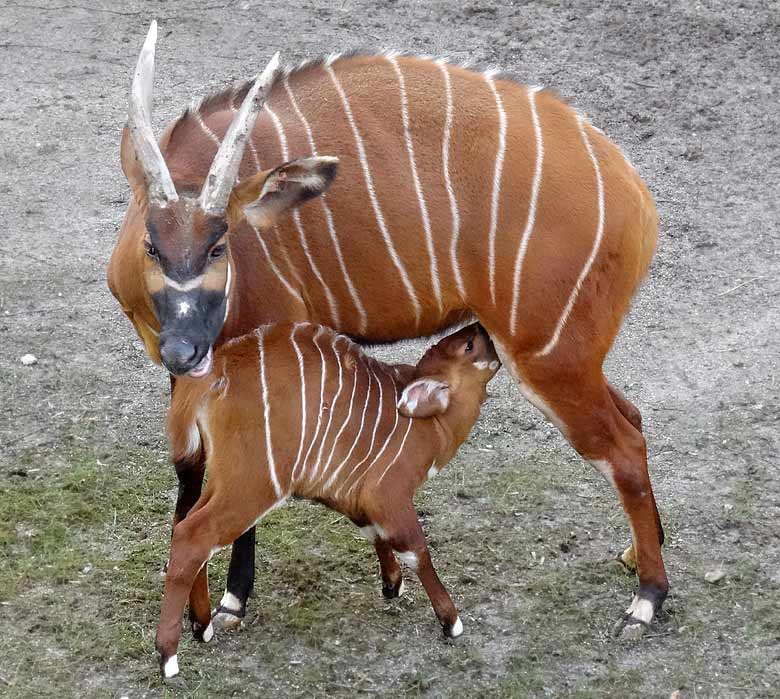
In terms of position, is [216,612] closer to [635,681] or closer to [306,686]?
[306,686]

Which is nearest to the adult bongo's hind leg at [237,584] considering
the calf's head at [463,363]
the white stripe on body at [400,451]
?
the white stripe on body at [400,451]

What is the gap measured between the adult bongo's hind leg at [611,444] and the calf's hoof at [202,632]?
4.36 feet

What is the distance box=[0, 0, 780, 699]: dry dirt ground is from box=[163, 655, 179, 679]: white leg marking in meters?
0.06

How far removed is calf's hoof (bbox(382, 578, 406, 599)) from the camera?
177 inches

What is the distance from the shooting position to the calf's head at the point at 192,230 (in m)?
3.66

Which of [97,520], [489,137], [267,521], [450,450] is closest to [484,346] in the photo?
[450,450]

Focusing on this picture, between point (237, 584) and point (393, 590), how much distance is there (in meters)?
0.55

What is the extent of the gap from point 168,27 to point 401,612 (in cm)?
580

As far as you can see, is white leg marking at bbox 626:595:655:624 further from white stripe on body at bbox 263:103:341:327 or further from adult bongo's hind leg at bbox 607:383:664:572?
white stripe on body at bbox 263:103:341:327

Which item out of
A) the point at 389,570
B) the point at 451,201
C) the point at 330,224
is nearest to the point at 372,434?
the point at 389,570

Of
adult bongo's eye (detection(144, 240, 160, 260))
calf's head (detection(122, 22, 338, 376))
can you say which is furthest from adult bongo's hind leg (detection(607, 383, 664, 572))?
adult bongo's eye (detection(144, 240, 160, 260))

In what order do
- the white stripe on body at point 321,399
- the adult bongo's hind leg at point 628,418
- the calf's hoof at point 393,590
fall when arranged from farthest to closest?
the adult bongo's hind leg at point 628,418 → the calf's hoof at point 393,590 → the white stripe on body at point 321,399

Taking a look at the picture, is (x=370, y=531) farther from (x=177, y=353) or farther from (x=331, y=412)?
(x=177, y=353)

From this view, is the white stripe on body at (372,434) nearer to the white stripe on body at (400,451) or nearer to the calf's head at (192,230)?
the white stripe on body at (400,451)
